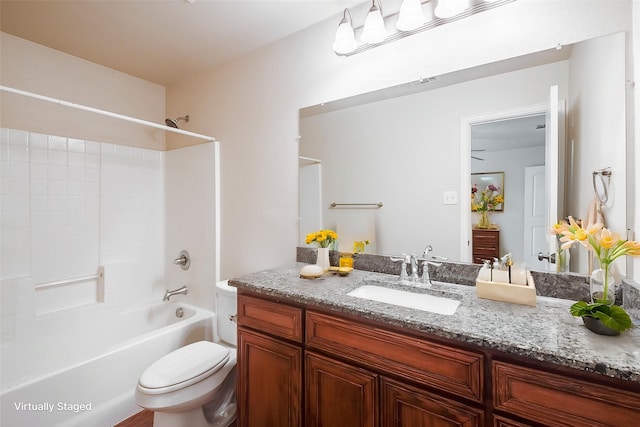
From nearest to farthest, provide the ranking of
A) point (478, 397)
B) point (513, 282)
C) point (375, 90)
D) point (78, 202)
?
point (478, 397), point (513, 282), point (375, 90), point (78, 202)

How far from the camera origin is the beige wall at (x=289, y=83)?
1.20m

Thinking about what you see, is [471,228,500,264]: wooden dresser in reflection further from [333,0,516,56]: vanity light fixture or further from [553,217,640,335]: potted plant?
[333,0,516,56]: vanity light fixture

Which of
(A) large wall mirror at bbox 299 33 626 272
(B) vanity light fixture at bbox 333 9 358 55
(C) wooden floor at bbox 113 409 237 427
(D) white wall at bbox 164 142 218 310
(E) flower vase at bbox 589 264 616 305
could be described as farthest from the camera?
(D) white wall at bbox 164 142 218 310

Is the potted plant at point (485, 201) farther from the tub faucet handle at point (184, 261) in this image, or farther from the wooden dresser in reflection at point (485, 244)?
the tub faucet handle at point (184, 261)

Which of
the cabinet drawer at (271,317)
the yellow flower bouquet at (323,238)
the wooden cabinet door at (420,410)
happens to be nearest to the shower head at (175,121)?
the yellow flower bouquet at (323,238)

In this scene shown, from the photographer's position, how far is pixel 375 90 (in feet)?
5.17

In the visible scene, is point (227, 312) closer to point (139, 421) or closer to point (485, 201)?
point (139, 421)

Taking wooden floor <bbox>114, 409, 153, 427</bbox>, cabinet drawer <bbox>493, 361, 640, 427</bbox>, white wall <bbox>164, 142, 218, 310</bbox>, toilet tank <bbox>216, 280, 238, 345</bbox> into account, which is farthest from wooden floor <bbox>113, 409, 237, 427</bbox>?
cabinet drawer <bbox>493, 361, 640, 427</bbox>

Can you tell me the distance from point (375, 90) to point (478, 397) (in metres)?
1.41

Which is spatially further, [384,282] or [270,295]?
[384,282]

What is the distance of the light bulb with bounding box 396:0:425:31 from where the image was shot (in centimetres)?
134

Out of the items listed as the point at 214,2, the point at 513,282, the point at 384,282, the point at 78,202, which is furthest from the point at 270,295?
the point at 78,202

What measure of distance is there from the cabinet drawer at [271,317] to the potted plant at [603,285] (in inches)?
36.9

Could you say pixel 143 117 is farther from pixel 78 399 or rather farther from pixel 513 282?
pixel 513 282
